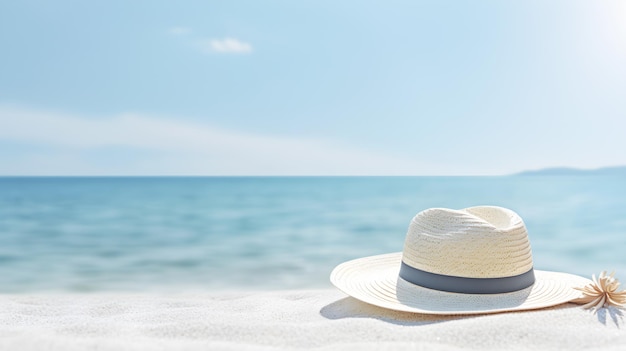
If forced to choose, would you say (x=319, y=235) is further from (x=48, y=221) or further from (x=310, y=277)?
(x=48, y=221)

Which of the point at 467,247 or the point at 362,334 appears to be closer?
the point at 362,334

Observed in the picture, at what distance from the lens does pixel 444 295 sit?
6.65ft

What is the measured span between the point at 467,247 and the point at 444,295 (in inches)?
8.6

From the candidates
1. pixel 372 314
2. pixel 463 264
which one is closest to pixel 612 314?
pixel 463 264

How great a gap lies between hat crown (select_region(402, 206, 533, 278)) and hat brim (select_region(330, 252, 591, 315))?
92 mm

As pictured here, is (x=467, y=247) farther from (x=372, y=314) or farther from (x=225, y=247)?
(x=225, y=247)

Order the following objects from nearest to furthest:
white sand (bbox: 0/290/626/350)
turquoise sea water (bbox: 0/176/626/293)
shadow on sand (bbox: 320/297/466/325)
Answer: white sand (bbox: 0/290/626/350) → shadow on sand (bbox: 320/297/466/325) → turquoise sea water (bbox: 0/176/626/293)

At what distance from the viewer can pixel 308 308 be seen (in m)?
2.37

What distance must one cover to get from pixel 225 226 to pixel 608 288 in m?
9.07

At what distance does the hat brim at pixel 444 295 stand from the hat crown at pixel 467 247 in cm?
9

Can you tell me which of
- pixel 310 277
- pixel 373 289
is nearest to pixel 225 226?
pixel 310 277

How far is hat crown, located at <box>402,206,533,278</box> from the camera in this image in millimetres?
2016

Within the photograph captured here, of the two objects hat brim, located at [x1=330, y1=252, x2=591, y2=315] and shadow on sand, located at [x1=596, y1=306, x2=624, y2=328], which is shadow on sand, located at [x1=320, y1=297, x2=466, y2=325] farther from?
shadow on sand, located at [x1=596, y1=306, x2=624, y2=328]

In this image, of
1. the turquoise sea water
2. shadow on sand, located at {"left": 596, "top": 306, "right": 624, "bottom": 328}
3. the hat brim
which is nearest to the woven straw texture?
the hat brim
